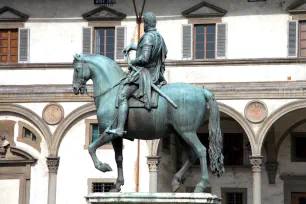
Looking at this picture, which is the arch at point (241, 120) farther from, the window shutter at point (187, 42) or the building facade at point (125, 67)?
the window shutter at point (187, 42)

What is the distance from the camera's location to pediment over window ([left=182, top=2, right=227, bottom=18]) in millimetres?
32812

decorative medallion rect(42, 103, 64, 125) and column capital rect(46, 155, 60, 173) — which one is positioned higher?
decorative medallion rect(42, 103, 64, 125)

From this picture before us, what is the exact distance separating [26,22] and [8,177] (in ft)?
18.0

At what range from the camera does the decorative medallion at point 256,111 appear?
3184 centimetres

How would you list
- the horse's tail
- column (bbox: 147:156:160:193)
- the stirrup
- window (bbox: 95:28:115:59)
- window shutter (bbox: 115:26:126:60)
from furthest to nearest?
1. window (bbox: 95:28:115:59)
2. window shutter (bbox: 115:26:126:60)
3. column (bbox: 147:156:160:193)
4. the horse's tail
5. the stirrup

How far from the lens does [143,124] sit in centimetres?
1463

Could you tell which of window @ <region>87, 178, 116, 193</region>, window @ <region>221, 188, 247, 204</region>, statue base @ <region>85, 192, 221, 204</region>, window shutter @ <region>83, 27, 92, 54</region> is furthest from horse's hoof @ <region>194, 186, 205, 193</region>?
window @ <region>221, 188, 247, 204</region>

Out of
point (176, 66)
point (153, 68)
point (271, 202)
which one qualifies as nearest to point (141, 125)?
point (153, 68)

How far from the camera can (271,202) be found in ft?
114

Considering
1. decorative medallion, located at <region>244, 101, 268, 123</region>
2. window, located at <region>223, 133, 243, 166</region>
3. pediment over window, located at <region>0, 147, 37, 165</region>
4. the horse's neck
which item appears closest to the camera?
the horse's neck

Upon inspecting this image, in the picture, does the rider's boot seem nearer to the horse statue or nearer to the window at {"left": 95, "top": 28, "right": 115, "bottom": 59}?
the horse statue

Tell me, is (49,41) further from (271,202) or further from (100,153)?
(271,202)

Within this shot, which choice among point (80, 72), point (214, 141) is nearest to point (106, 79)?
point (80, 72)

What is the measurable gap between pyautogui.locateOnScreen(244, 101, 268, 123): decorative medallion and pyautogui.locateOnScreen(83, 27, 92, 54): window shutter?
5832 mm
